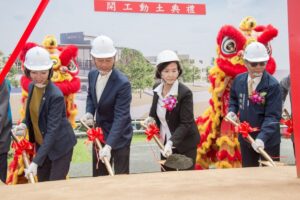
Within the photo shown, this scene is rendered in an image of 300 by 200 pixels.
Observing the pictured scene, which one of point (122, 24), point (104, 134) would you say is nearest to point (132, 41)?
→ point (122, 24)

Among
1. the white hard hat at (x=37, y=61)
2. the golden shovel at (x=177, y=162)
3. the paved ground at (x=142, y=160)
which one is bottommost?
the paved ground at (x=142, y=160)

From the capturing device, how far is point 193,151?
2391 millimetres

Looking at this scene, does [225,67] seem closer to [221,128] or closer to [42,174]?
[221,128]

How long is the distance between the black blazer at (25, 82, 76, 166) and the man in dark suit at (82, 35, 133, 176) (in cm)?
20

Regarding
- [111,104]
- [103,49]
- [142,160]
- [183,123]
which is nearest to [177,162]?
[183,123]

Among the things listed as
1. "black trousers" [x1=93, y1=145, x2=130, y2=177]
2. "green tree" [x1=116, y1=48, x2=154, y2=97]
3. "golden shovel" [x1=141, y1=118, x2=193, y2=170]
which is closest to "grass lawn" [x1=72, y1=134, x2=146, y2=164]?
"green tree" [x1=116, y1=48, x2=154, y2=97]

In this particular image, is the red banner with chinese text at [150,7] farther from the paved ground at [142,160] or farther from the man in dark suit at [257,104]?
the man in dark suit at [257,104]

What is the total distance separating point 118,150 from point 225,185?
1.73m

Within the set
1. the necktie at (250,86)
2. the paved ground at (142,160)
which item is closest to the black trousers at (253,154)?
the necktie at (250,86)

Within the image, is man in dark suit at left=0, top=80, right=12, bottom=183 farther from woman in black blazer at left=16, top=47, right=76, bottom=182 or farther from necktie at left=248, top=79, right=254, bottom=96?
necktie at left=248, top=79, right=254, bottom=96

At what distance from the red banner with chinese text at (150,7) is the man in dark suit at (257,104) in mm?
1165

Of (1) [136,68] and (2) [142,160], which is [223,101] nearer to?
(1) [136,68]

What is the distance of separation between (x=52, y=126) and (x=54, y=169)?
0.22 metres

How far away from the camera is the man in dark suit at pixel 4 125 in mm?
2113
